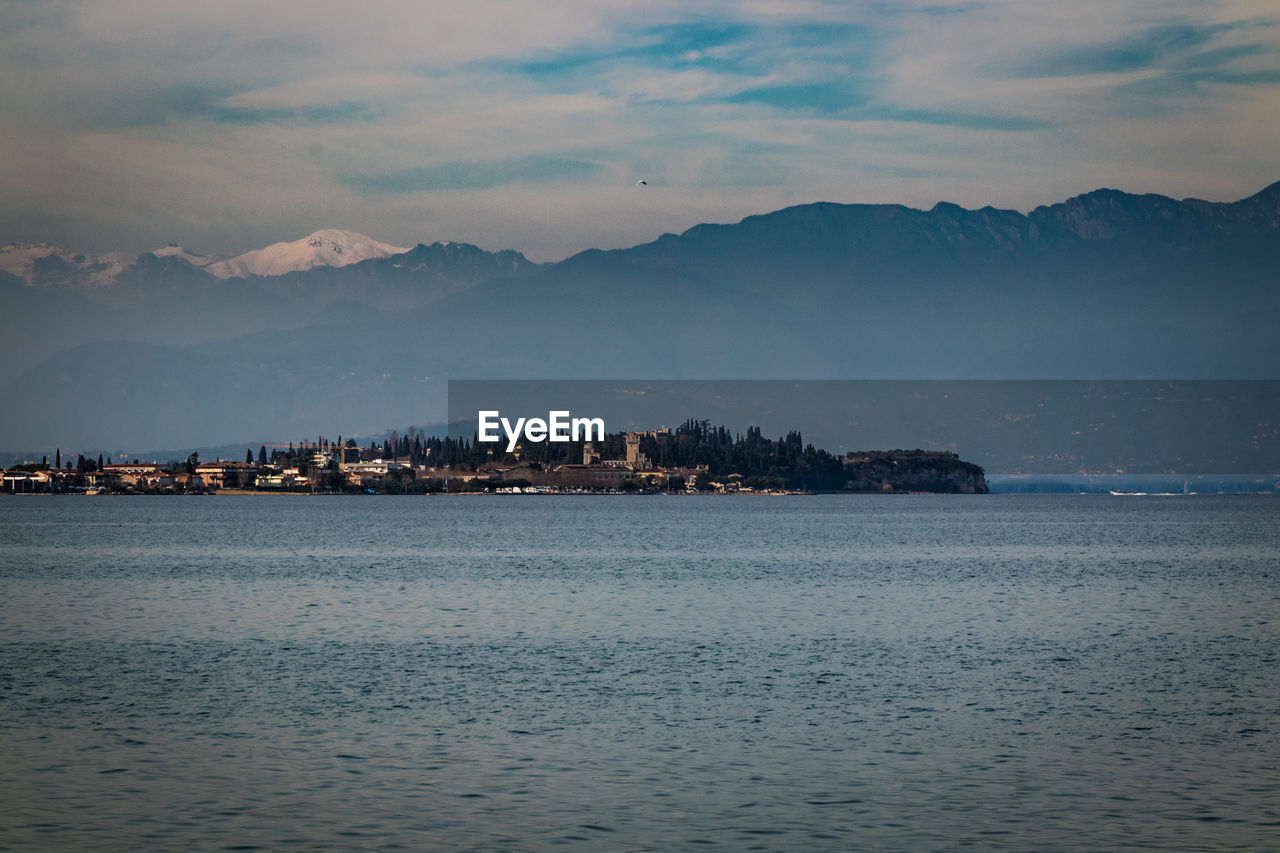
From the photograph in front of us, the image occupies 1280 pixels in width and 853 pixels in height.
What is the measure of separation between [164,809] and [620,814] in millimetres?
7830

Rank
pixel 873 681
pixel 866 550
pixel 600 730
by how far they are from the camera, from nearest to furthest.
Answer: pixel 600 730, pixel 873 681, pixel 866 550

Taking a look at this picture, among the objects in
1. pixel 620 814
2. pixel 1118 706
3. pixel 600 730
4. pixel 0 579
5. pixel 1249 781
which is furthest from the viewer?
pixel 0 579

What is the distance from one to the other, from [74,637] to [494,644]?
15342 mm

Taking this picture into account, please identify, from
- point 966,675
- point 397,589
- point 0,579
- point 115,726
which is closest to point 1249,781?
point 966,675

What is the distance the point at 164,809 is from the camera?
78.1 ft

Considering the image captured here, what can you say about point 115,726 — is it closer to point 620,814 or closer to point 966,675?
point 620,814

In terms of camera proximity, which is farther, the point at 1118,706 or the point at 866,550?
the point at 866,550

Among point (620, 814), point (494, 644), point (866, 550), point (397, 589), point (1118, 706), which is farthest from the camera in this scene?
point (866, 550)

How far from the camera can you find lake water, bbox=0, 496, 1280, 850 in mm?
22984

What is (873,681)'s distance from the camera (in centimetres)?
3894

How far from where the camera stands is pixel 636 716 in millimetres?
33000

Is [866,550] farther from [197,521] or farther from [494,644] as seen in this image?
[197,521]

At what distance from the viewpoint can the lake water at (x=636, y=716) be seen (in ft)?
75.4

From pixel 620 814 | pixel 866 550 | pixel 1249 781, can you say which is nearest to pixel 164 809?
pixel 620 814
